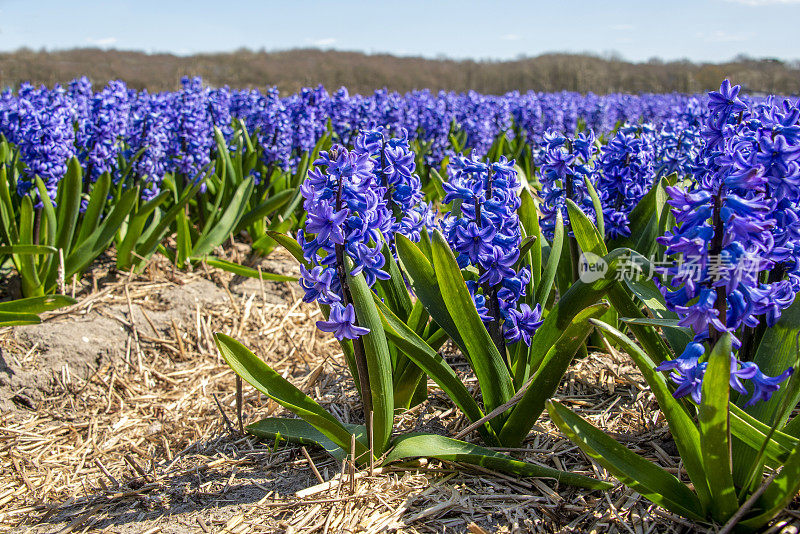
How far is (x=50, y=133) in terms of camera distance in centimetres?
404

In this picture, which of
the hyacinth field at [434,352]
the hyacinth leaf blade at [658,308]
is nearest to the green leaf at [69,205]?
the hyacinth field at [434,352]

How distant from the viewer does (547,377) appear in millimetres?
2182

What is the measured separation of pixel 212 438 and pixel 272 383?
0.85 m

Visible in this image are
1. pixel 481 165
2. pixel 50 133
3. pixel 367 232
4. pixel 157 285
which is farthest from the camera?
pixel 157 285

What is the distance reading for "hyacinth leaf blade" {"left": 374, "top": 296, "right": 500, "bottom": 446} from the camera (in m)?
2.19

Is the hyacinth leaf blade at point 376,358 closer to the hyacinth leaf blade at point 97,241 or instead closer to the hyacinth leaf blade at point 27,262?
the hyacinth leaf blade at point 97,241

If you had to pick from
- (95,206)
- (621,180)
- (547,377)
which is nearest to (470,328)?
(547,377)

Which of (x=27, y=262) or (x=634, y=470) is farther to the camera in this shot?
(x=27, y=262)

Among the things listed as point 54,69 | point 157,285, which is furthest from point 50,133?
point 54,69

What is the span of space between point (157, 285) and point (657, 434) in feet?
11.3

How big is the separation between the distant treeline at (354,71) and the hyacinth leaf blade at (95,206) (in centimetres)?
1849

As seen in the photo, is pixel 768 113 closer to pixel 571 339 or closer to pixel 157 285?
pixel 571 339

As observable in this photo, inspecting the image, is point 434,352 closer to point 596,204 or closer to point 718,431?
point 718,431

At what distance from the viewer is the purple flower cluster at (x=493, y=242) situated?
213 cm
